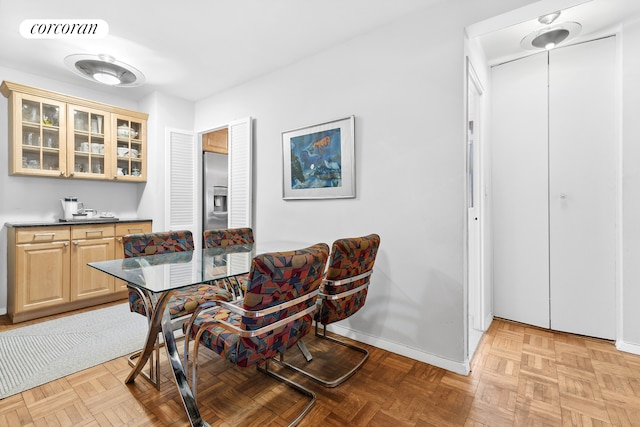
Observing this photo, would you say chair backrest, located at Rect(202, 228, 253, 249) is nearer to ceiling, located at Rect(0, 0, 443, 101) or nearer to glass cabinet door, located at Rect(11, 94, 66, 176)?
ceiling, located at Rect(0, 0, 443, 101)

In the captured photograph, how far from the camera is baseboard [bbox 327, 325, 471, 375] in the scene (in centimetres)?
206

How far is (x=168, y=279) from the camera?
1.61 metres

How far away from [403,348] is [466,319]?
530 mm

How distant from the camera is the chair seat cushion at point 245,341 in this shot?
1407mm

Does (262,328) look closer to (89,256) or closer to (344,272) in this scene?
(344,272)

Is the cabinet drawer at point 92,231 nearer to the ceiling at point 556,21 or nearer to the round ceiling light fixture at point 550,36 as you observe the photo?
the ceiling at point 556,21

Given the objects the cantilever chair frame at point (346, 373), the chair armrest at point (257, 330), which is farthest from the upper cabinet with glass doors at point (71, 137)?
the cantilever chair frame at point (346, 373)

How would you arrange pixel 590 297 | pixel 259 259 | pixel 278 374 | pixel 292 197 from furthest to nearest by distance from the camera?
pixel 292 197 < pixel 590 297 < pixel 278 374 < pixel 259 259

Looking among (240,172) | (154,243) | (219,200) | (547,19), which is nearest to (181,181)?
(219,200)

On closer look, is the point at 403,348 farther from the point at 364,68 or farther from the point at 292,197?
the point at 364,68

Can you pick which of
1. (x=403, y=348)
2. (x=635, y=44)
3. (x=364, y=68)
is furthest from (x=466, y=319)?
(x=635, y=44)

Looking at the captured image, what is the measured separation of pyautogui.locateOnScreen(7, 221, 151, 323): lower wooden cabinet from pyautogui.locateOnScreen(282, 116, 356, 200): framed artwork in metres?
2.25

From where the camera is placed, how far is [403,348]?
2312 mm

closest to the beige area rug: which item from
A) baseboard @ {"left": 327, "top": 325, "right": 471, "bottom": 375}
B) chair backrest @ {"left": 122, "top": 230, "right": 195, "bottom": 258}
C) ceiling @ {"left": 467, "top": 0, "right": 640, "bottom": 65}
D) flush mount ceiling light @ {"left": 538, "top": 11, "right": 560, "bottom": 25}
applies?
chair backrest @ {"left": 122, "top": 230, "right": 195, "bottom": 258}
